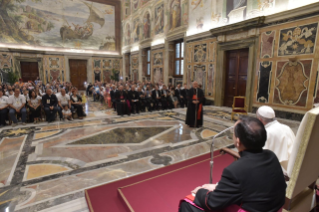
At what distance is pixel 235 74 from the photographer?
8.86 metres

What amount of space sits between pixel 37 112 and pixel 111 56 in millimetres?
13843

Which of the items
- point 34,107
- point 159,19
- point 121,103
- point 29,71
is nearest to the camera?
point 34,107

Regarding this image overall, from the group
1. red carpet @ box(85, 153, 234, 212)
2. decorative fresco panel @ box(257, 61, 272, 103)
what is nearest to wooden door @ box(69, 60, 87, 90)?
decorative fresco panel @ box(257, 61, 272, 103)

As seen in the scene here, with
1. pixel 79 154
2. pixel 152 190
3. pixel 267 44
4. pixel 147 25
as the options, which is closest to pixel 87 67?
pixel 147 25

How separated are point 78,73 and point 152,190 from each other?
1807 centimetres

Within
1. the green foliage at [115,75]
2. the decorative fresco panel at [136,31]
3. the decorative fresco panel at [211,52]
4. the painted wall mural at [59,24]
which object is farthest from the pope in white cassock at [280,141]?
the painted wall mural at [59,24]

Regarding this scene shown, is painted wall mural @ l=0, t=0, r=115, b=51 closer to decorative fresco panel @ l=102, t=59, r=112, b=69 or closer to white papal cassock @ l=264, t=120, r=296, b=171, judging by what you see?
decorative fresco panel @ l=102, t=59, r=112, b=69

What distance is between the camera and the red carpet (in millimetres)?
2232

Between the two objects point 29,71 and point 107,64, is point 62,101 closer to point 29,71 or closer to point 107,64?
point 29,71

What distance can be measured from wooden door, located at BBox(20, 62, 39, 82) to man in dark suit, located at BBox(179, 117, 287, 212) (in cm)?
1881

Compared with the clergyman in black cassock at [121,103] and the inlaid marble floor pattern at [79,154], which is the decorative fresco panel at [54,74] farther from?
the inlaid marble floor pattern at [79,154]

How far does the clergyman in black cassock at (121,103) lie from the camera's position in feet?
25.4

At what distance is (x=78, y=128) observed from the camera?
19.2 ft

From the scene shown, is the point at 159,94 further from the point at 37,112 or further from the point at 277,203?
the point at 277,203
